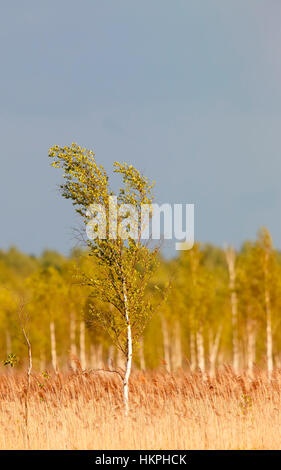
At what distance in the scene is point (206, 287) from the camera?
5397 cm

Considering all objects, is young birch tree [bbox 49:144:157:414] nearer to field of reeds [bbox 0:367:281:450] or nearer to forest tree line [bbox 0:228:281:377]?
field of reeds [bbox 0:367:281:450]

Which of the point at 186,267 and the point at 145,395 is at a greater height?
the point at 186,267

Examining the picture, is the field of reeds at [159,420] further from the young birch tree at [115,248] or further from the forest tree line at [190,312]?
the forest tree line at [190,312]

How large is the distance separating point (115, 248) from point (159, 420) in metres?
5.68

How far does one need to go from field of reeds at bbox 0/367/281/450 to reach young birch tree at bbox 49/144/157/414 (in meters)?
2.17

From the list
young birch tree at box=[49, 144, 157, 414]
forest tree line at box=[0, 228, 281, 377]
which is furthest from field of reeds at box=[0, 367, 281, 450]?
forest tree line at box=[0, 228, 281, 377]

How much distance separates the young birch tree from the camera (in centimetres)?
1922

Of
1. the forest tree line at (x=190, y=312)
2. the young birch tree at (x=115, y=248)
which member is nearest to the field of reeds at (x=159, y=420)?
the young birch tree at (x=115, y=248)

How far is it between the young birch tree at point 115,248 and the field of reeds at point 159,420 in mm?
2174

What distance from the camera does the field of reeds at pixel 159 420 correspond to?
14875mm

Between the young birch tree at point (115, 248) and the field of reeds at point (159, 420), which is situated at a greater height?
the young birch tree at point (115, 248)

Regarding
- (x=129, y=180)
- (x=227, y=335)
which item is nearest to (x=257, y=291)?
(x=227, y=335)

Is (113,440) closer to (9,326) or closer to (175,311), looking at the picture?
(175,311)
